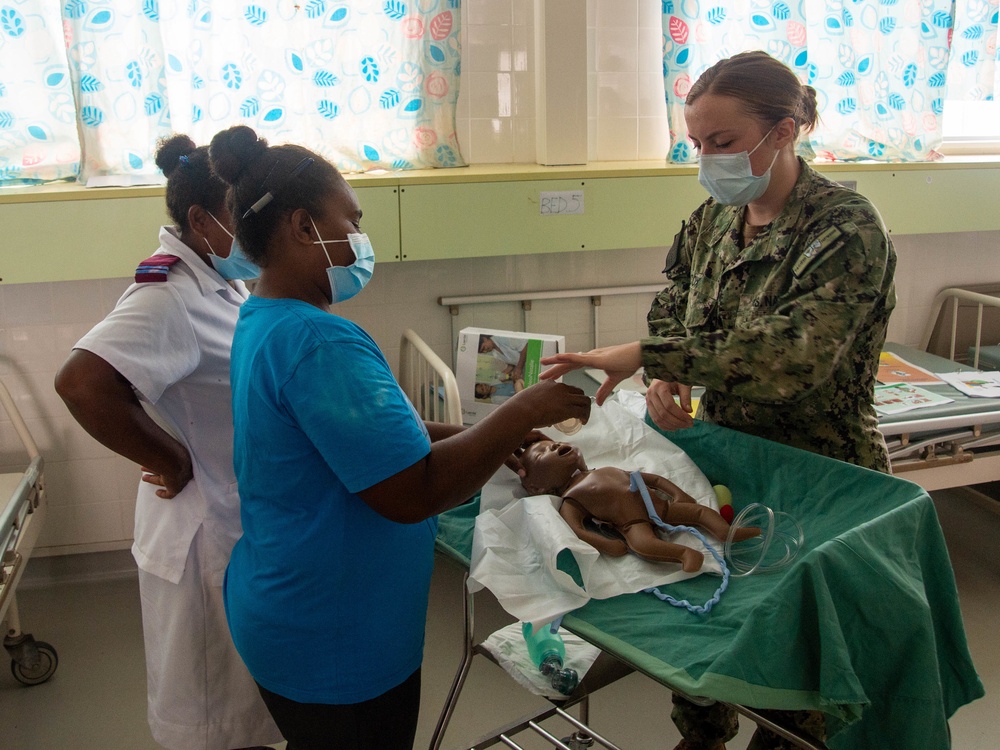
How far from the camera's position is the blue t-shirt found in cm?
119

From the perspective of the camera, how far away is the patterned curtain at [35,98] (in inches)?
110

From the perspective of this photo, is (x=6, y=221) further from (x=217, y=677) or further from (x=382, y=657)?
(x=382, y=657)

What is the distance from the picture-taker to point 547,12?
10.0 feet

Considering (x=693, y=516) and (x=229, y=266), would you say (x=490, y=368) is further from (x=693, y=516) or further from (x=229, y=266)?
(x=693, y=516)

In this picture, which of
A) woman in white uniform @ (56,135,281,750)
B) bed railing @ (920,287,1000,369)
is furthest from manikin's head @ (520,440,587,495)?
bed railing @ (920,287,1000,369)

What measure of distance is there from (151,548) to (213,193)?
2.41 feet

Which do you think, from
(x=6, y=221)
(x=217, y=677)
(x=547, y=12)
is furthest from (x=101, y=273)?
(x=547, y=12)

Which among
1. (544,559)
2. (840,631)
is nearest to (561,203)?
(544,559)

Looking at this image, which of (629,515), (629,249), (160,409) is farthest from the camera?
(629,249)

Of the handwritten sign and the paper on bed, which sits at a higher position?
the handwritten sign

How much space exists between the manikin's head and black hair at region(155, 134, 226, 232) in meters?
0.83

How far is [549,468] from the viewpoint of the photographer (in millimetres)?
1789

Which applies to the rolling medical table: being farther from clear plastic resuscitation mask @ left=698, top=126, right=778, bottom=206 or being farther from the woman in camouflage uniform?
clear plastic resuscitation mask @ left=698, top=126, right=778, bottom=206

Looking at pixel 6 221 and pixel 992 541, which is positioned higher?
pixel 6 221
